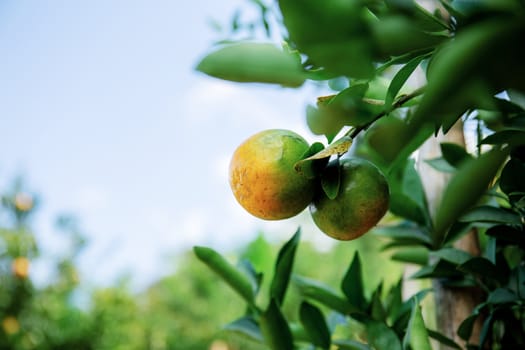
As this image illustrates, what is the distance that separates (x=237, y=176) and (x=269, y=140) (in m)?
0.04

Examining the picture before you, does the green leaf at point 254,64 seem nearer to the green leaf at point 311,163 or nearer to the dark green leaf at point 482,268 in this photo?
the green leaf at point 311,163

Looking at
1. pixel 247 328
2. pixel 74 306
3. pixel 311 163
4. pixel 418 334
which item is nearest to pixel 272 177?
pixel 311 163

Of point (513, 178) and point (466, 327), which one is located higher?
point (513, 178)

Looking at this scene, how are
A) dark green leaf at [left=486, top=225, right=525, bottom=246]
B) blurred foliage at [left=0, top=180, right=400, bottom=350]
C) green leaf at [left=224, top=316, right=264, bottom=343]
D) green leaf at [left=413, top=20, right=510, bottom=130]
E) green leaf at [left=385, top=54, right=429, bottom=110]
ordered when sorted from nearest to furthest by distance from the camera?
green leaf at [left=413, top=20, right=510, bottom=130]
green leaf at [left=385, top=54, right=429, bottom=110]
dark green leaf at [left=486, top=225, right=525, bottom=246]
green leaf at [left=224, top=316, right=264, bottom=343]
blurred foliage at [left=0, top=180, right=400, bottom=350]

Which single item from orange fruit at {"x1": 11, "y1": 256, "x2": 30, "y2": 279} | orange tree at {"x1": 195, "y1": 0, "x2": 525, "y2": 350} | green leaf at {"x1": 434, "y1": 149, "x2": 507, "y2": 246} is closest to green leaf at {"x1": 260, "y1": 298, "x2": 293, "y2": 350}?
orange tree at {"x1": 195, "y1": 0, "x2": 525, "y2": 350}

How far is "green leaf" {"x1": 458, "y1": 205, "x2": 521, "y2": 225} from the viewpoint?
44 centimetres

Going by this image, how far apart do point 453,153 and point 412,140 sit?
10 centimetres

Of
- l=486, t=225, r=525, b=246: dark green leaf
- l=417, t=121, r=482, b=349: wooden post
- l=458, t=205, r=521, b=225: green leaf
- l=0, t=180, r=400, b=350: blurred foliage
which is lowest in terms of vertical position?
l=0, t=180, r=400, b=350: blurred foliage

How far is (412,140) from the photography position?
1.32 ft

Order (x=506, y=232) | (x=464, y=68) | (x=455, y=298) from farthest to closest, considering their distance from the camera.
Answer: (x=455, y=298)
(x=506, y=232)
(x=464, y=68)

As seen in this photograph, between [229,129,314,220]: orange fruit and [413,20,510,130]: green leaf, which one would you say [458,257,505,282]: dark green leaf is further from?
[413,20,510,130]: green leaf

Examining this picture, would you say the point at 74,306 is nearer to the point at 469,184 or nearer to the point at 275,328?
the point at 275,328

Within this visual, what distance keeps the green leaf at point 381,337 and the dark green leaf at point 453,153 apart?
0.16 m

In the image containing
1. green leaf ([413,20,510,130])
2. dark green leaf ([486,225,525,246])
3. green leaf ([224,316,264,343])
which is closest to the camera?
green leaf ([413,20,510,130])
